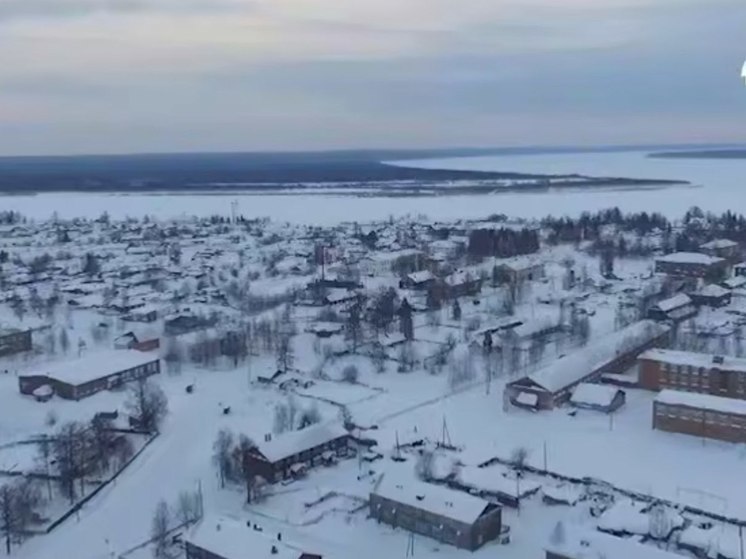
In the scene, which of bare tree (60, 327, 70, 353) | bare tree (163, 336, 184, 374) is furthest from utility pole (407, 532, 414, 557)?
bare tree (60, 327, 70, 353)

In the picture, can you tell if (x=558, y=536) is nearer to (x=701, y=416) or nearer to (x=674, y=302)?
(x=701, y=416)

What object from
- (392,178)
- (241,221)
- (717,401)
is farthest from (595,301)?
(392,178)

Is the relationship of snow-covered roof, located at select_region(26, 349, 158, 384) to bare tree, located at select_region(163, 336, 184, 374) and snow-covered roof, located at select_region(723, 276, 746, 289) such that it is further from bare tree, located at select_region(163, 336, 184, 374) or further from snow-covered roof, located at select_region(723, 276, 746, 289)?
snow-covered roof, located at select_region(723, 276, 746, 289)

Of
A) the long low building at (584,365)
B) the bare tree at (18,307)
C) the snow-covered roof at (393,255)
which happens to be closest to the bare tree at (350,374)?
the long low building at (584,365)

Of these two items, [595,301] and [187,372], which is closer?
[187,372]

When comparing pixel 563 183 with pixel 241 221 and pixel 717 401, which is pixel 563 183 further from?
pixel 717 401

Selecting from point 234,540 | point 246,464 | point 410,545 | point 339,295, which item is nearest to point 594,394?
point 410,545
